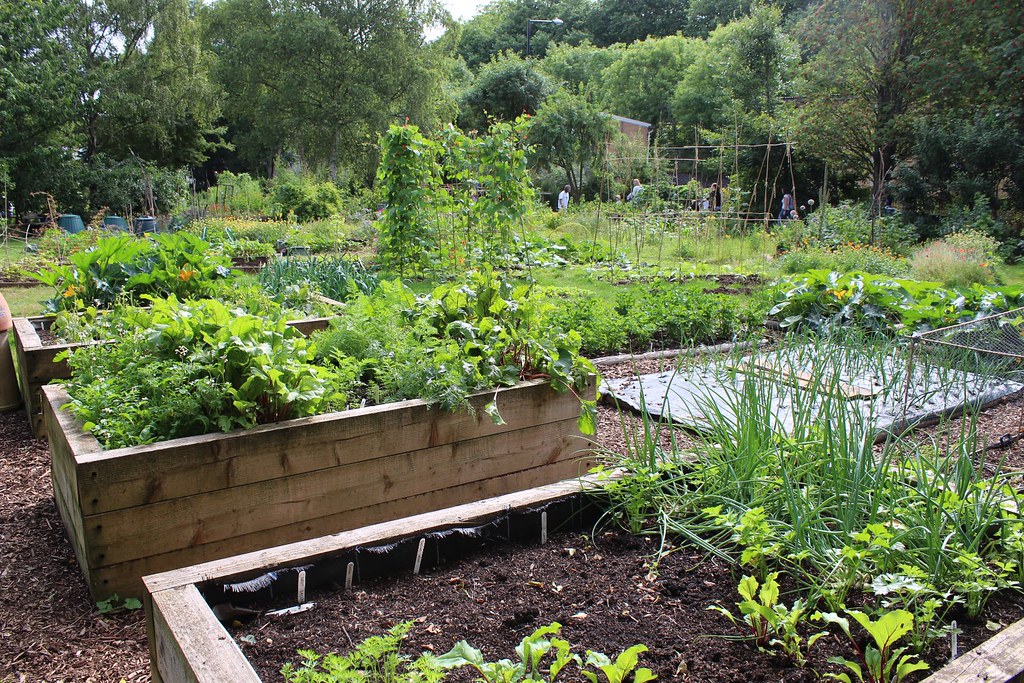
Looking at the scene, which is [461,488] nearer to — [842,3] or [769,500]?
[769,500]

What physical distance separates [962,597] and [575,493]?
104cm

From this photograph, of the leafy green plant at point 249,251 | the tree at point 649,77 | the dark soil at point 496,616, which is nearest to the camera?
the dark soil at point 496,616

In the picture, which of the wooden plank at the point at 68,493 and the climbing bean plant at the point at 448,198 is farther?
the climbing bean plant at the point at 448,198

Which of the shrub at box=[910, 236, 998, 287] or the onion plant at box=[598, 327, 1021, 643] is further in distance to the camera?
the shrub at box=[910, 236, 998, 287]

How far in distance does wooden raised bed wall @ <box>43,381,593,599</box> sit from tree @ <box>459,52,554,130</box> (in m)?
31.0

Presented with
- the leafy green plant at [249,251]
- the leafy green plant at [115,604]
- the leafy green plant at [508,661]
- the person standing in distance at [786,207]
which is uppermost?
the person standing in distance at [786,207]

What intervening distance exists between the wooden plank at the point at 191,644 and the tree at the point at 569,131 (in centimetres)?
2624

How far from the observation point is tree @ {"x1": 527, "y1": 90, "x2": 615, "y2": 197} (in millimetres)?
27203

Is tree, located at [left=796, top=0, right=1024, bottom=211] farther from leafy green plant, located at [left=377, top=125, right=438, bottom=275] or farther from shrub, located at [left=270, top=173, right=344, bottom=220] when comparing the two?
leafy green plant, located at [left=377, top=125, right=438, bottom=275]

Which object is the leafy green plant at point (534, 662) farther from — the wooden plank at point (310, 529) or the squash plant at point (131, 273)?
the squash plant at point (131, 273)

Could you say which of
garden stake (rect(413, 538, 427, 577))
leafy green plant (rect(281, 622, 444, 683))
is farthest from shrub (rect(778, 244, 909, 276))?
leafy green plant (rect(281, 622, 444, 683))

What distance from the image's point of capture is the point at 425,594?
191 cm

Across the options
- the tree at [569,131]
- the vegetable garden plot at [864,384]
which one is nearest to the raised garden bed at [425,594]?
the vegetable garden plot at [864,384]

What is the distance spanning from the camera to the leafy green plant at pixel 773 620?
1.60 m
